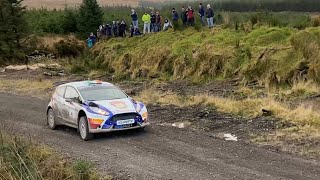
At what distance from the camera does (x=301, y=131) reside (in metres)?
14.7

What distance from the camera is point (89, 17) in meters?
53.3

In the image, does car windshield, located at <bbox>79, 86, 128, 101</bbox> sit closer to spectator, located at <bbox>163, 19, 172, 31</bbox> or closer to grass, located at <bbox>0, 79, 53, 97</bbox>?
grass, located at <bbox>0, 79, 53, 97</bbox>

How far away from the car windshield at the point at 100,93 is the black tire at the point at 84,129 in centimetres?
75

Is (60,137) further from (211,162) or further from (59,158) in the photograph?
(211,162)

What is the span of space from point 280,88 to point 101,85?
29.2ft

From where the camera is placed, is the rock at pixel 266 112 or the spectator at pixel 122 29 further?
the spectator at pixel 122 29

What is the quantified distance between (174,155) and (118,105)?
3429 millimetres

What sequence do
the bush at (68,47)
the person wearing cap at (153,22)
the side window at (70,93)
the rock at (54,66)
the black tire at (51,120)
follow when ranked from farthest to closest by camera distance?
the bush at (68,47) → the rock at (54,66) → the person wearing cap at (153,22) → the black tire at (51,120) → the side window at (70,93)

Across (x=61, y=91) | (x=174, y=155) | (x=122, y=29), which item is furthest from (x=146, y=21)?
(x=174, y=155)

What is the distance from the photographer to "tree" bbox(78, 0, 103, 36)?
53.4m

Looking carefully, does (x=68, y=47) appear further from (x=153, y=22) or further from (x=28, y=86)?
(x=28, y=86)

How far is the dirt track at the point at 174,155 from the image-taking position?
11422 millimetres

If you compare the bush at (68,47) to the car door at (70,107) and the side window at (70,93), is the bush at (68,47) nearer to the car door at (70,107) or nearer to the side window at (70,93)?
the side window at (70,93)

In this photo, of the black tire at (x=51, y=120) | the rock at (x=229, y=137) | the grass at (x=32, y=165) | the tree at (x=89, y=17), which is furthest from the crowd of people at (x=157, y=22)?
the grass at (x=32, y=165)
